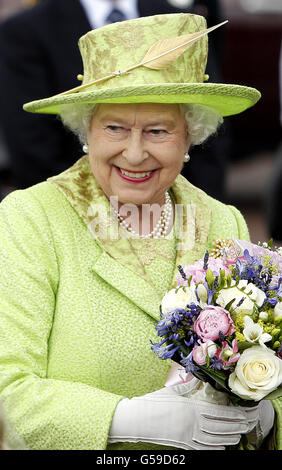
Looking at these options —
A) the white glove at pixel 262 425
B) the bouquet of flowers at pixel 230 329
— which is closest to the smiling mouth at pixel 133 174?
the bouquet of flowers at pixel 230 329

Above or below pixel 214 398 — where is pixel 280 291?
above

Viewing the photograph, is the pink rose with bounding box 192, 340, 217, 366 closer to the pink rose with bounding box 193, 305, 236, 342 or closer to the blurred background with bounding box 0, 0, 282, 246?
the pink rose with bounding box 193, 305, 236, 342

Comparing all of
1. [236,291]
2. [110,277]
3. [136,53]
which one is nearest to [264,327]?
[236,291]

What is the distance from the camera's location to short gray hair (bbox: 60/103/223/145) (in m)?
3.00

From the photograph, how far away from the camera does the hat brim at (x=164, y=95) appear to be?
2.75 meters

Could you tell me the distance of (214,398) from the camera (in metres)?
2.71

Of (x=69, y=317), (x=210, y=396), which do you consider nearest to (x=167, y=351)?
(x=210, y=396)

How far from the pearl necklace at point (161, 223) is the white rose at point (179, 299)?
0.52 metres

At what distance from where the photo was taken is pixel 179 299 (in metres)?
2.61

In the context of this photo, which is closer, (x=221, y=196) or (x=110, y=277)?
(x=110, y=277)

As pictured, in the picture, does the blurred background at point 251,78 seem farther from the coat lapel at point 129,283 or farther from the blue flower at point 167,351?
the blue flower at point 167,351

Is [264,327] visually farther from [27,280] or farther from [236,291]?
[27,280]

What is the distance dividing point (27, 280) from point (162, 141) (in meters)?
0.59

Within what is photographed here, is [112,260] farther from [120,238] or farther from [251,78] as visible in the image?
[251,78]
